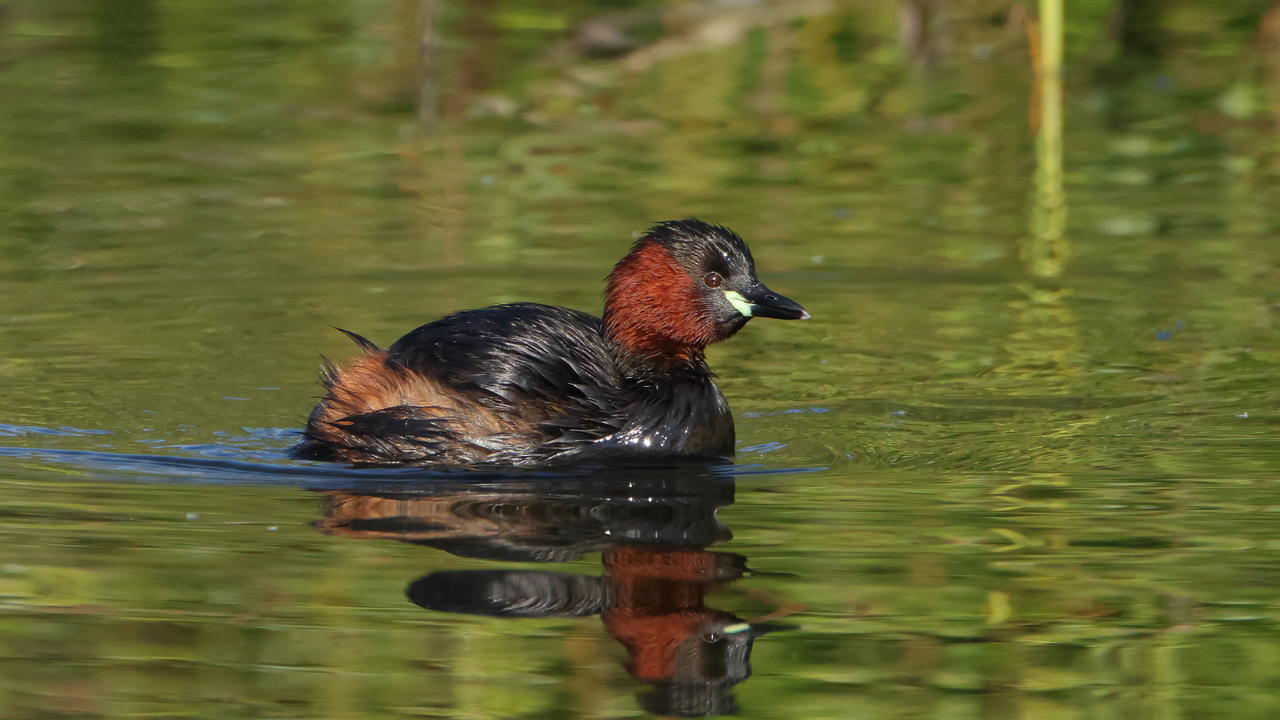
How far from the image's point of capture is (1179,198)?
1188 centimetres

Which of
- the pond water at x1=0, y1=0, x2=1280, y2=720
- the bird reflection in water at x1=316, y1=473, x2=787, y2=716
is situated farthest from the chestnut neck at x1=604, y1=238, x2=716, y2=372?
the bird reflection in water at x1=316, y1=473, x2=787, y2=716

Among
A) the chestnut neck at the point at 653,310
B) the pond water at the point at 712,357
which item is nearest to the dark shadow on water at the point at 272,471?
the pond water at the point at 712,357

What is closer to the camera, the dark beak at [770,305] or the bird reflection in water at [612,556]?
the bird reflection in water at [612,556]

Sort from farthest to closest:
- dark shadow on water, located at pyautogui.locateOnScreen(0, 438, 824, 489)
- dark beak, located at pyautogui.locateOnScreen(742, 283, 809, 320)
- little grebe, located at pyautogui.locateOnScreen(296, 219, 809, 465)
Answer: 1. dark beak, located at pyautogui.locateOnScreen(742, 283, 809, 320)
2. little grebe, located at pyautogui.locateOnScreen(296, 219, 809, 465)
3. dark shadow on water, located at pyautogui.locateOnScreen(0, 438, 824, 489)

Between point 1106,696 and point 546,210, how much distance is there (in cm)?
731

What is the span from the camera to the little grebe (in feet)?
23.8

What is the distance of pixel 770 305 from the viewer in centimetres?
761

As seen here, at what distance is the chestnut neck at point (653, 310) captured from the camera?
7629 millimetres

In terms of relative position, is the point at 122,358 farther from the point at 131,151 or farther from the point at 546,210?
the point at 131,151

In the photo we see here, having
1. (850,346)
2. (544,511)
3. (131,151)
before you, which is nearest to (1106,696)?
(544,511)

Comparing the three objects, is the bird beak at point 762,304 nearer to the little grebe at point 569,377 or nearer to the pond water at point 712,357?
the little grebe at point 569,377

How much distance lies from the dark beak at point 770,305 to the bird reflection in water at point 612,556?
805 millimetres

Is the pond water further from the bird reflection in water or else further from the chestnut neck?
the chestnut neck

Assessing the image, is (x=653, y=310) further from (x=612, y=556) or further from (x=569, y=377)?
(x=612, y=556)
